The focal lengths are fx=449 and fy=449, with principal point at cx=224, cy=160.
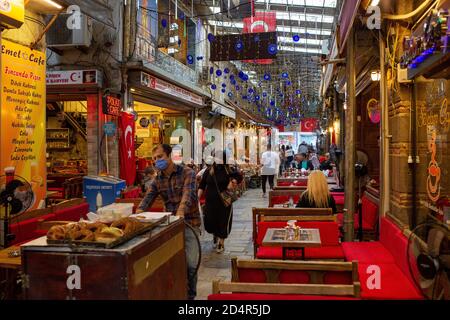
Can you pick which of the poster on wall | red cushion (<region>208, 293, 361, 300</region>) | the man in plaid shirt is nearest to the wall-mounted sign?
the poster on wall

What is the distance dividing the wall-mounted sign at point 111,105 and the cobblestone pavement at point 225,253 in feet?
14.3

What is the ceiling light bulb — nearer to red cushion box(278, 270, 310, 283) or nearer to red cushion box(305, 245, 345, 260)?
red cushion box(305, 245, 345, 260)

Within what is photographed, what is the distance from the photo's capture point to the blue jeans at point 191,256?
5203 mm

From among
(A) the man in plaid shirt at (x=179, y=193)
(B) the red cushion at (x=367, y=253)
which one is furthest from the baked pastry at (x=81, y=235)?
(B) the red cushion at (x=367, y=253)

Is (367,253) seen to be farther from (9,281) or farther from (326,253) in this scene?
(9,281)

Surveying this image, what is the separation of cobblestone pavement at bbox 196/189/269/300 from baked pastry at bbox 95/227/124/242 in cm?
265

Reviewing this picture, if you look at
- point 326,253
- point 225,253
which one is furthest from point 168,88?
point 326,253

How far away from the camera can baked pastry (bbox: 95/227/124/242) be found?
3.50 meters

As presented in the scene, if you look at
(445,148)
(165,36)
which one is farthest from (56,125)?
(445,148)

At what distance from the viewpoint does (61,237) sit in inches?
140
